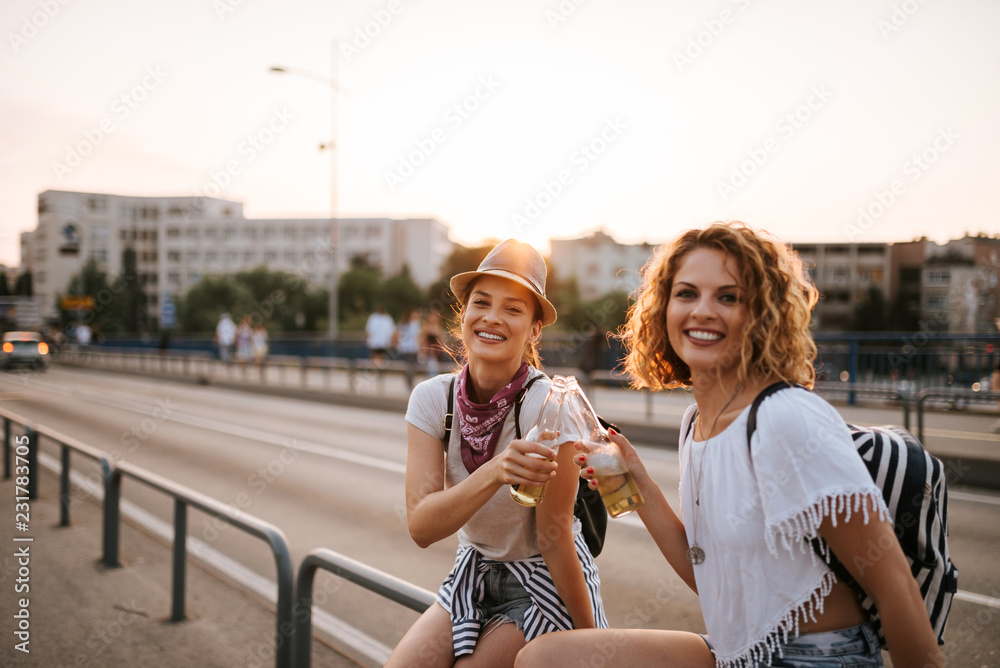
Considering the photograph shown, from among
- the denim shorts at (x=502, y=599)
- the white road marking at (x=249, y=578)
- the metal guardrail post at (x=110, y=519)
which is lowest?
the white road marking at (x=249, y=578)

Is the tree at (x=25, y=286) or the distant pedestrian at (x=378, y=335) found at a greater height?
the tree at (x=25, y=286)

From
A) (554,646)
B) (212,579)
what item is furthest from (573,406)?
(212,579)

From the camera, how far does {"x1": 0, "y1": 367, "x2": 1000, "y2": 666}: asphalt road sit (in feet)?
14.8

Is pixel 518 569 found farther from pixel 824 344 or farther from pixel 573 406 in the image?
pixel 824 344

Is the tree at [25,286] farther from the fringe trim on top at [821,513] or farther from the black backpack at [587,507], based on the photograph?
the fringe trim on top at [821,513]

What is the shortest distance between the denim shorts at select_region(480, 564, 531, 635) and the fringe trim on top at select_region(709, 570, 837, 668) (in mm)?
653

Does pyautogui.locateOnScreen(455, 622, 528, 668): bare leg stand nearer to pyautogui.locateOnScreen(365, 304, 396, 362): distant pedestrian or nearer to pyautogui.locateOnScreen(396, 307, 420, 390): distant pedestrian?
pyautogui.locateOnScreen(396, 307, 420, 390): distant pedestrian

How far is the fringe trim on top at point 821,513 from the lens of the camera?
143cm

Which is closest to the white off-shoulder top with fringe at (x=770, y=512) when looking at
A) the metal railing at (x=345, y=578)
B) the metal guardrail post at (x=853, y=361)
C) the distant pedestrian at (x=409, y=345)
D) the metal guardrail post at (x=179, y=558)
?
the metal railing at (x=345, y=578)

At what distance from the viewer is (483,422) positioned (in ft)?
6.83

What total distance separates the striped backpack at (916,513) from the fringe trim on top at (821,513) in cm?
5

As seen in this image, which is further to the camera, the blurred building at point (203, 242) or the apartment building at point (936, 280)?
the blurred building at point (203, 242)

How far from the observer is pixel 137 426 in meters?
13.1

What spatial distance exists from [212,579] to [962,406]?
31.4ft
